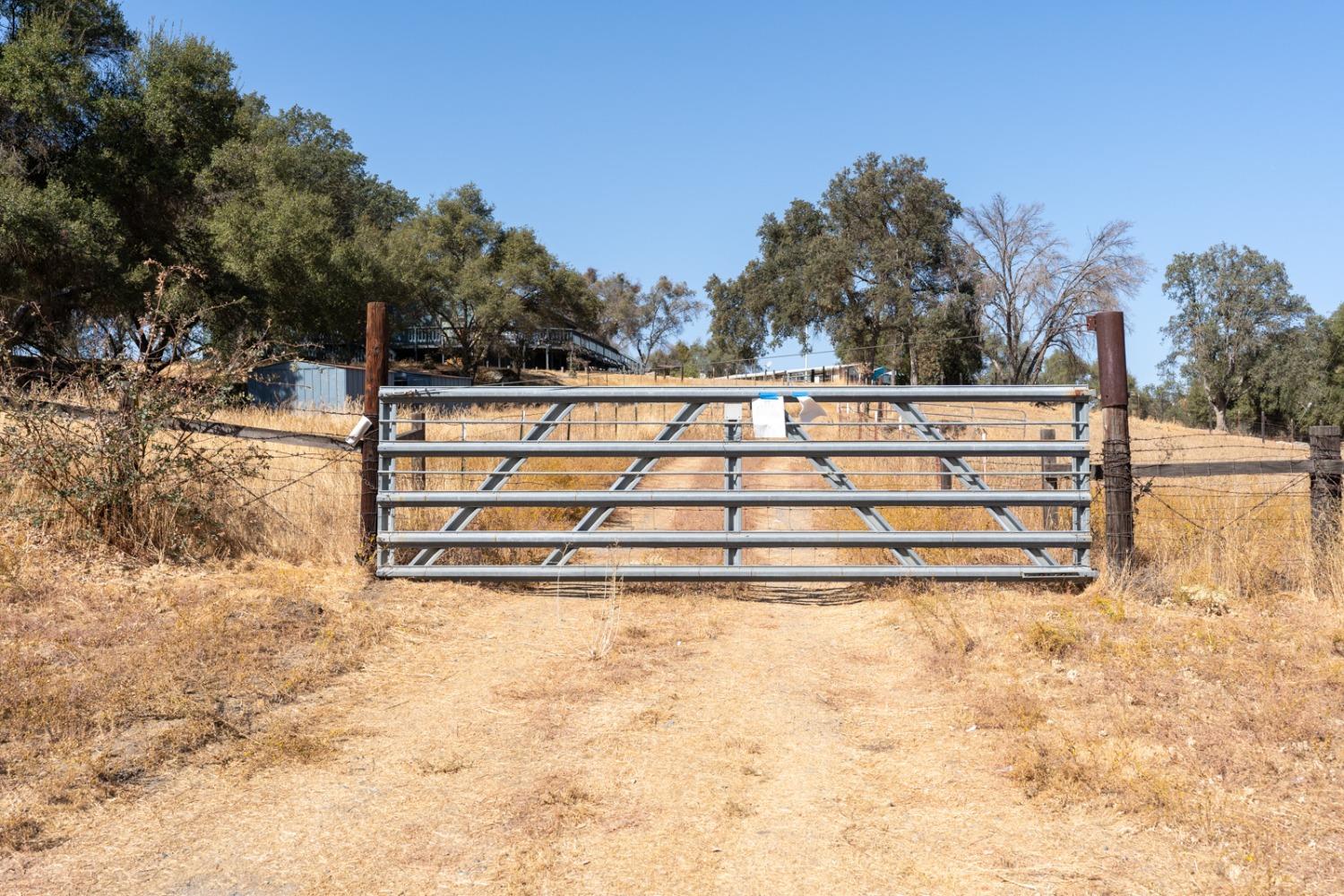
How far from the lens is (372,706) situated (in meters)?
5.88

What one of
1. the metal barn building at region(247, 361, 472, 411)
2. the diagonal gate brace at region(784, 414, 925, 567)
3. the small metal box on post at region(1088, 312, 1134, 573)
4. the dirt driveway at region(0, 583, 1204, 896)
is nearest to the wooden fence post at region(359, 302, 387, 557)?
the dirt driveway at region(0, 583, 1204, 896)

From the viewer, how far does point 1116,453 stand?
8477 mm

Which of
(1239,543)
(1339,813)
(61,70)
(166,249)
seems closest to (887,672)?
(1339,813)

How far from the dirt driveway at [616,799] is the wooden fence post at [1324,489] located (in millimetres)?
4006

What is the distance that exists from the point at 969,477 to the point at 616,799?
16.4ft

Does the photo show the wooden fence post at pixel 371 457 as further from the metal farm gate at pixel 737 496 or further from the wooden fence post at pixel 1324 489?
the wooden fence post at pixel 1324 489

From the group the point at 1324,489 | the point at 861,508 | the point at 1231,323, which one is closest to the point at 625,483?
the point at 861,508

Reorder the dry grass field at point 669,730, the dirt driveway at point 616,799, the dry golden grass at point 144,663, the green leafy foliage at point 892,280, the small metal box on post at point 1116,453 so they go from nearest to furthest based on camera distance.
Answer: the dirt driveway at point 616,799
the dry grass field at point 669,730
the dry golden grass at point 144,663
the small metal box on post at point 1116,453
the green leafy foliage at point 892,280

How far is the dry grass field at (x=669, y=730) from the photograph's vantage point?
152 inches

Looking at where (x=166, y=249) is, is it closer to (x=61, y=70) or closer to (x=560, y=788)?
(x=61, y=70)

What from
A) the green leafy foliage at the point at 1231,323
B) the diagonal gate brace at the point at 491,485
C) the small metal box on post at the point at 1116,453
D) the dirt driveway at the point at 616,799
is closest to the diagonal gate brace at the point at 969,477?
the small metal box on post at the point at 1116,453

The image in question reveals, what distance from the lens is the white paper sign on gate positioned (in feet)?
27.8

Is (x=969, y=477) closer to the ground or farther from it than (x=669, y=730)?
farther from it

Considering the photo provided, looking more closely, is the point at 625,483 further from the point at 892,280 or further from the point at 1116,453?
the point at 892,280
